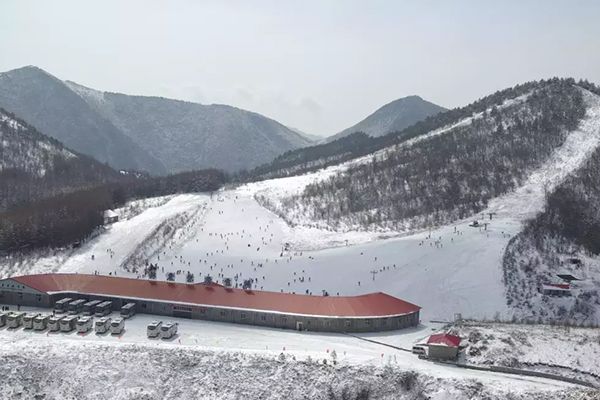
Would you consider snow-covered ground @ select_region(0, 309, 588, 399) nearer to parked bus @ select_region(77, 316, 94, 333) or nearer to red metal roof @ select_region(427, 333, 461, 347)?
parked bus @ select_region(77, 316, 94, 333)

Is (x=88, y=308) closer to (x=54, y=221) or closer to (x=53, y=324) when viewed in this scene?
(x=53, y=324)

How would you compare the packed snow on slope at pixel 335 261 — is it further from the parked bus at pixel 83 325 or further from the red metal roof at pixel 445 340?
the parked bus at pixel 83 325

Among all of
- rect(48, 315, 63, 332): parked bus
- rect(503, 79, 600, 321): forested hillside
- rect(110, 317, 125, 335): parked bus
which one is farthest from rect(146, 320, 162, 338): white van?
rect(503, 79, 600, 321): forested hillside

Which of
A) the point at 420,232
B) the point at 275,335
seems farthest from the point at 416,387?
the point at 420,232

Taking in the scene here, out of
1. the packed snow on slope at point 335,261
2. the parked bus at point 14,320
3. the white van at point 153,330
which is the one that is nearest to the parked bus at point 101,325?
the white van at point 153,330

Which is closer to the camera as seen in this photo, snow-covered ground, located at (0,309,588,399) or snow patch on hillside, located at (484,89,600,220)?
snow-covered ground, located at (0,309,588,399)

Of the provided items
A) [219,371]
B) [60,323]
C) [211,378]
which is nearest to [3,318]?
[60,323]
